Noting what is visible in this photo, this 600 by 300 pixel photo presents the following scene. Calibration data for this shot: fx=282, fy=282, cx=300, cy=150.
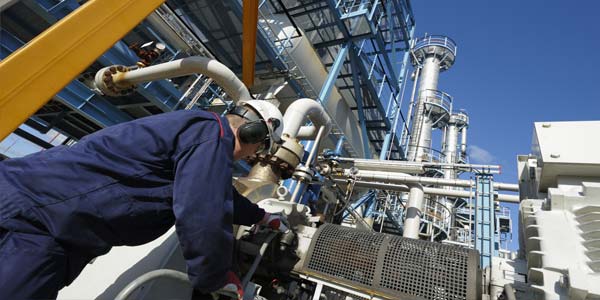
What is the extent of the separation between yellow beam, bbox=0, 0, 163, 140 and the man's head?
1.29 meters

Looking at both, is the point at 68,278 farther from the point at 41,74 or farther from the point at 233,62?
the point at 233,62

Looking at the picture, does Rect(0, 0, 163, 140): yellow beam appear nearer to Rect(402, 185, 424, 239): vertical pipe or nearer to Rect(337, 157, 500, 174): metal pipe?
Rect(337, 157, 500, 174): metal pipe

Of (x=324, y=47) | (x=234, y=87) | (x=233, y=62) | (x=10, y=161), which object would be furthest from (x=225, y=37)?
(x=10, y=161)

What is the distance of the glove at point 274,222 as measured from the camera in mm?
1843

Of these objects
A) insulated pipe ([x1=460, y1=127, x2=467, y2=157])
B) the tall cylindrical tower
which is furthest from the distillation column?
insulated pipe ([x1=460, y1=127, x2=467, y2=157])

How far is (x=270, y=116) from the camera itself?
1796mm

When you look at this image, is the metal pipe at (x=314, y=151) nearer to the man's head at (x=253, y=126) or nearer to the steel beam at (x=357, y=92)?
the man's head at (x=253, y=126)

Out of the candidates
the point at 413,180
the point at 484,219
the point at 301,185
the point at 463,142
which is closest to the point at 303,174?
the point at 301,185

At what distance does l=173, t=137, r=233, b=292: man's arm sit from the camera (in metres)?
1.12

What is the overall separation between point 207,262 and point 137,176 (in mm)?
477

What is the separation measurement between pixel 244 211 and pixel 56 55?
1701 millimetres

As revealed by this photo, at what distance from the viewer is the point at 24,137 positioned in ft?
22.4

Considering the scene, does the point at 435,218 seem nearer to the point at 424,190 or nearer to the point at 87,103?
the point at 424,190

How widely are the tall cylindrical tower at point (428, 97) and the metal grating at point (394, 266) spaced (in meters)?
11.6
